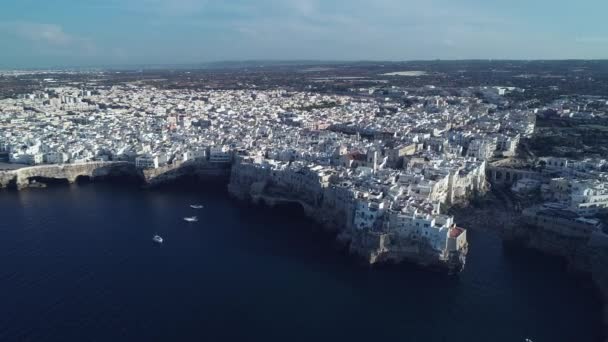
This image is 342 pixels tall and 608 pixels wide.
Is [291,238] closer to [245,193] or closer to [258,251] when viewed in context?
[258,251]

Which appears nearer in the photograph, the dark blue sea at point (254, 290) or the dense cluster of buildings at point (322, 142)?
the dark blue sea at point (254, 290)

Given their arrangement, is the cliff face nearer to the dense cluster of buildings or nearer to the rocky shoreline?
the dense cluster of buildings

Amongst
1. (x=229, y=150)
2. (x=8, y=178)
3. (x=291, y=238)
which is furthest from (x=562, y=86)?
(x=8, y=178)

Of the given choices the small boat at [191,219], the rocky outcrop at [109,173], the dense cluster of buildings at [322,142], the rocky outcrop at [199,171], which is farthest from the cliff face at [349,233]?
the rocky outcrop at [109,173]

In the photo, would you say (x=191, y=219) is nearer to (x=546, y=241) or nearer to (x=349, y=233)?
(x=349, y=233)

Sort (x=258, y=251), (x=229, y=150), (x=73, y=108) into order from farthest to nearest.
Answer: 1. (x=73, y=108)
2. (x=229, y=150)
3. (x=258, y=251)

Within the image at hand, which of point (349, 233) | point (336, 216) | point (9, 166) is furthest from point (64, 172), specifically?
point (349, 233)

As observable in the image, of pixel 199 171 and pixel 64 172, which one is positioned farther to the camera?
pixel 199 171

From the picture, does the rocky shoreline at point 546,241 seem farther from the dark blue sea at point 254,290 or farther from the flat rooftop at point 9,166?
the flat rooftop at point 9,166

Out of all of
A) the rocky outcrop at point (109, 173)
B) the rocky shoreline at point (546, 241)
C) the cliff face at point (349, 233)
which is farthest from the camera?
the rocky outcrop at point (109, 173)
